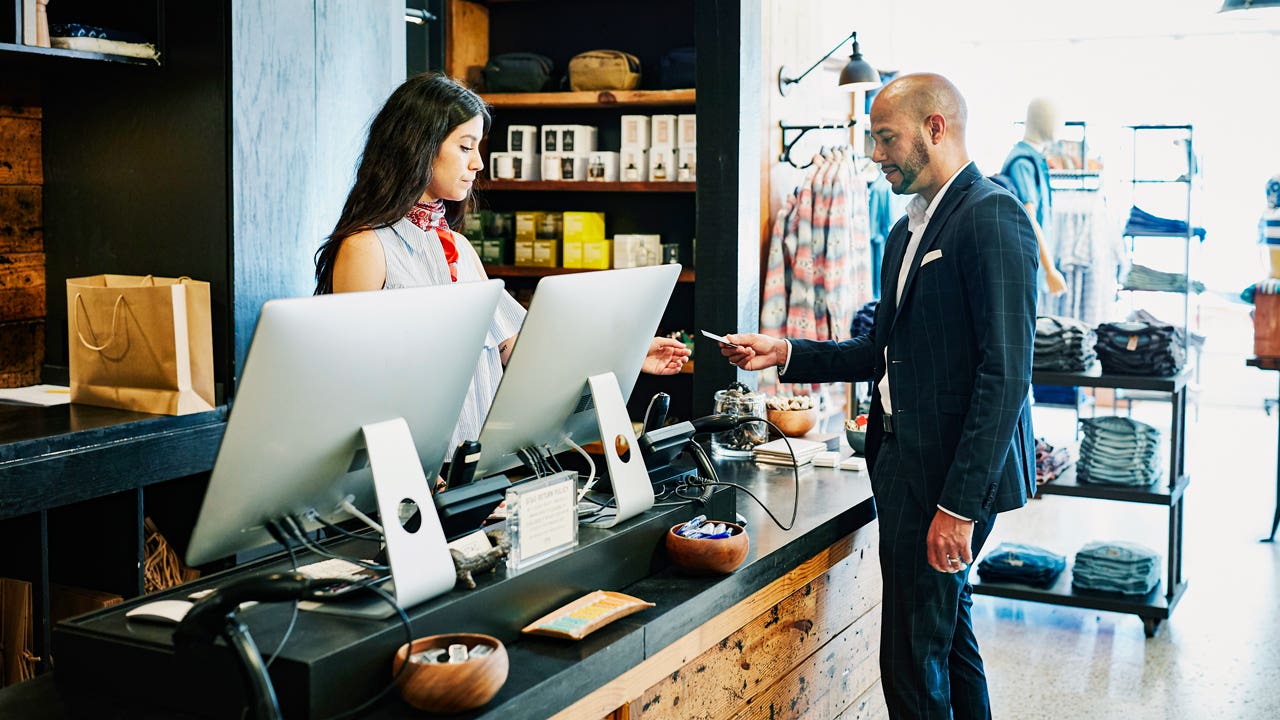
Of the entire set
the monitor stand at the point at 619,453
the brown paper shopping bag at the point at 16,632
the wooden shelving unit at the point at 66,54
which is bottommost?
the brown paper shopping bag at the point at 16,632

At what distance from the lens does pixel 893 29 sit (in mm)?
8602

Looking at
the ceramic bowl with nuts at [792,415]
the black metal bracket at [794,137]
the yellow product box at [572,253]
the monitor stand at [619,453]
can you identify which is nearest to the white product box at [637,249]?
the yellow product box at [572,253]

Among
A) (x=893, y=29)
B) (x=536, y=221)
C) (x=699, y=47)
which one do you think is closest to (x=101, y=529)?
(x=699, y=47)

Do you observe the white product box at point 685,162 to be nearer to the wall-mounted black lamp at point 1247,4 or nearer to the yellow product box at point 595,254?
the yellow product box at point 595,254

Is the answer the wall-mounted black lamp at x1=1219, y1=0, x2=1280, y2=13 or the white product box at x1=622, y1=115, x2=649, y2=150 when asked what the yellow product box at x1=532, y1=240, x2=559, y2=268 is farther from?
the wall-mounted black lamp at x1=1219, y1=0, x2=1280, y2=13

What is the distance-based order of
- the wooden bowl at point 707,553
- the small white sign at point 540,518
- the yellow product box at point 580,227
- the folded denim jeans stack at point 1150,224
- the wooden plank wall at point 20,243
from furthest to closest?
the folded denim jeans stack at point 1150,224 < the yellow product box at point 580,227 < the wooden plank wall at point 20,243 < the wooden bowl at point 707,553 < the small white sign at point 540,518

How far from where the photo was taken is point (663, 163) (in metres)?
5.13

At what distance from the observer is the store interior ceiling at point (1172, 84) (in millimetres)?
9570

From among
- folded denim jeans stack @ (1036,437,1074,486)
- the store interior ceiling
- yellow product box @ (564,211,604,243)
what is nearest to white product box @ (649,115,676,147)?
yellow product box @ (564,211,604,243)

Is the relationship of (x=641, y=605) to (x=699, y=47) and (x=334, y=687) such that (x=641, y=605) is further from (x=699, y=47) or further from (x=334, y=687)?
(x=699, y=47)

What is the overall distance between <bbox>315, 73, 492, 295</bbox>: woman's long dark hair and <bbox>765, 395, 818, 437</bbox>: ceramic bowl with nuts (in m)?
1.21

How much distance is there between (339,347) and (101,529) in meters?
1.74

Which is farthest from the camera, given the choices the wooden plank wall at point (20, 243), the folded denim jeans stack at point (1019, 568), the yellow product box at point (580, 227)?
the yellow product box at point (580, 227)

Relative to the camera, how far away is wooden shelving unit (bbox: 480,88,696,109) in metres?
5.07
